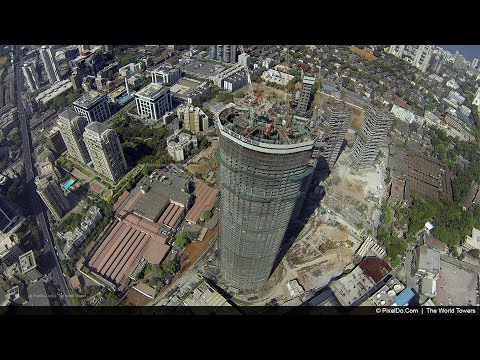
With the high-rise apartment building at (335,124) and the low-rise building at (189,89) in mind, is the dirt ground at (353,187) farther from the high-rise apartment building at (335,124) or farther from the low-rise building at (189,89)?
the low-rise building at (189,89)

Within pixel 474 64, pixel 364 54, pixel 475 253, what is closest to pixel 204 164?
→ pixel 475 253

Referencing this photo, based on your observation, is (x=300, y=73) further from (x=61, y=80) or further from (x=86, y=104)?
(x=61, y=80)

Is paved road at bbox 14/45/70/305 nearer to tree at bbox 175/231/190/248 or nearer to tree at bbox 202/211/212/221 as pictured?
tree at bbox 175/231/190/248

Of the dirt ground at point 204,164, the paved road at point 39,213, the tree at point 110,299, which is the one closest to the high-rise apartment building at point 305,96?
the dirt ground at point 204,164

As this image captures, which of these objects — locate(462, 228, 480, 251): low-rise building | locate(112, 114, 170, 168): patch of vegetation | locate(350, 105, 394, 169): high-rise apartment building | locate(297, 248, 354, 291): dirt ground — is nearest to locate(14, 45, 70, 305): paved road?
locate(112, 114, 170, 168): patch of vegetation

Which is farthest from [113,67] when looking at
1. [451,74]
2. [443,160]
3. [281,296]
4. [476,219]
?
[451,74]

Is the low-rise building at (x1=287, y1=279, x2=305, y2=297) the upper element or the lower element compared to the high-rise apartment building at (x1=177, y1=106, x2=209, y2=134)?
lower

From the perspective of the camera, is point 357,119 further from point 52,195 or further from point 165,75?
point 52,195
